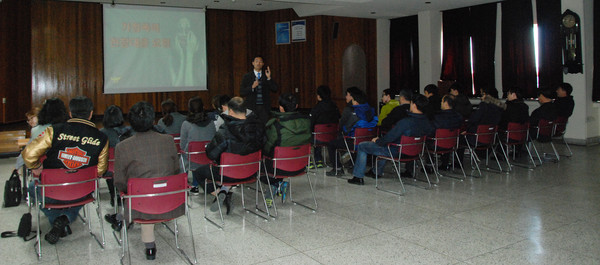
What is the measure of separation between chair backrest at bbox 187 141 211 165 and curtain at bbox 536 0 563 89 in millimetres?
7034

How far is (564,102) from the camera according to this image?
7.93m

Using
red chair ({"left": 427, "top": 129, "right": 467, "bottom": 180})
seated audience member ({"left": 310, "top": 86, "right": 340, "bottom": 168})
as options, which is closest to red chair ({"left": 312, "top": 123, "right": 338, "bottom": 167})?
seated audience member ({"left": 310, "top": 86, "right": 340, "bottom": 168})

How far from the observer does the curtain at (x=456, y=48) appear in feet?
35.9

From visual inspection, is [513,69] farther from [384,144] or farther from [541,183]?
[384,144]

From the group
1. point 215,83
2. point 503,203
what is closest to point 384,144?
point 503,203

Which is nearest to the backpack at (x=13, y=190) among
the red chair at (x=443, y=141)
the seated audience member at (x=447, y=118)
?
the red chair at (x=443, y=141)

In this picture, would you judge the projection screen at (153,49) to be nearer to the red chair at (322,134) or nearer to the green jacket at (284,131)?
the red chair at (322,134)

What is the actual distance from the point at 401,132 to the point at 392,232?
176 cm

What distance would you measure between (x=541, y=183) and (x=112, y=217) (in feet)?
16.8

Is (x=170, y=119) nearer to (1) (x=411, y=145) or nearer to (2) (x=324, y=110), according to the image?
(2) (x=324, y=110)

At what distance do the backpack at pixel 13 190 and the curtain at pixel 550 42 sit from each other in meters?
8.83

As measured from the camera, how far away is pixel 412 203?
522 cm

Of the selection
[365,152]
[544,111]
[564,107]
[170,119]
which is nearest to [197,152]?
[170,119]

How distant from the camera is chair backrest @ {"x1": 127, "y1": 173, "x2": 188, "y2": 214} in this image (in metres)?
3.29
